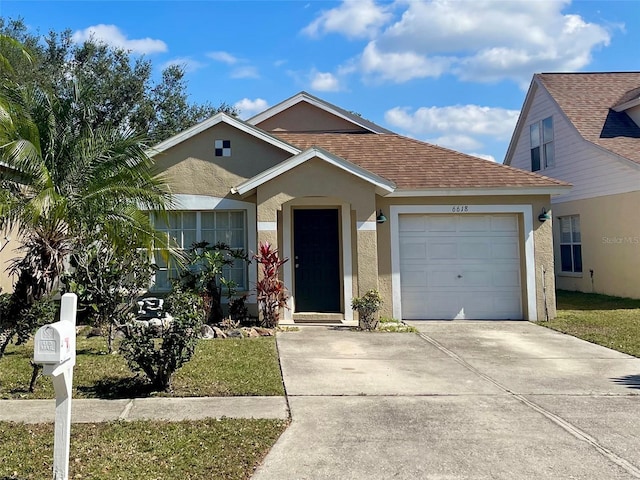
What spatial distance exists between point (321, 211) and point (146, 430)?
8204 millimetres

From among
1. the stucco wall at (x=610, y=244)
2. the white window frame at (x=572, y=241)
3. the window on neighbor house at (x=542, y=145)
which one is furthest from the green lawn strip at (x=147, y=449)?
the window on neighbor house at (x=542, y=145)

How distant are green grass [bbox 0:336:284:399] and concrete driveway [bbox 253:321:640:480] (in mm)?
370

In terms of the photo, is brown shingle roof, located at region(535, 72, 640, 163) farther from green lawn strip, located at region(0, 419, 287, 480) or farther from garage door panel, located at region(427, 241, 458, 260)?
green lawn strip, located at region(0, 419, 287, 480)

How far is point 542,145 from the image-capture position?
62.4 feet

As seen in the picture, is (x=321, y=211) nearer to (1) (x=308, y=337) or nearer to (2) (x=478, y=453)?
(1) (x=308, y=337)

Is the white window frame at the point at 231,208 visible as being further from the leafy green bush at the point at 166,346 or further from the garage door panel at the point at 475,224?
the leafy green bush at the point at 166,346

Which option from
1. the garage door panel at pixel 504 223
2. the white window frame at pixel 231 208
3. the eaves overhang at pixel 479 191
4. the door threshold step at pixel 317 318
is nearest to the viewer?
the door threshold step at pixel 317 318

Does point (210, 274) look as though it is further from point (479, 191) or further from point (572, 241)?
point (572, 241)

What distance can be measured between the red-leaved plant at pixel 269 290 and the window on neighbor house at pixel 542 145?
1222 cm

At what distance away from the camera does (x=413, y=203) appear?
40.5 ft

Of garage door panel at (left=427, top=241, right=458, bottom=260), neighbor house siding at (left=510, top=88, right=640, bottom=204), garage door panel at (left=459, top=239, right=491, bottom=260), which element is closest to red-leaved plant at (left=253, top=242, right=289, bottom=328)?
garage door panel at (left=427, top=241, right=458, bottom=260)

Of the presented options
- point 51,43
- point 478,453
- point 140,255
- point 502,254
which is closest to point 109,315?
point 140,255

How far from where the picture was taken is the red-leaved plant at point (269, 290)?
36.2 feet

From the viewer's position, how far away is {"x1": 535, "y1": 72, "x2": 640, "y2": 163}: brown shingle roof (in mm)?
16142
